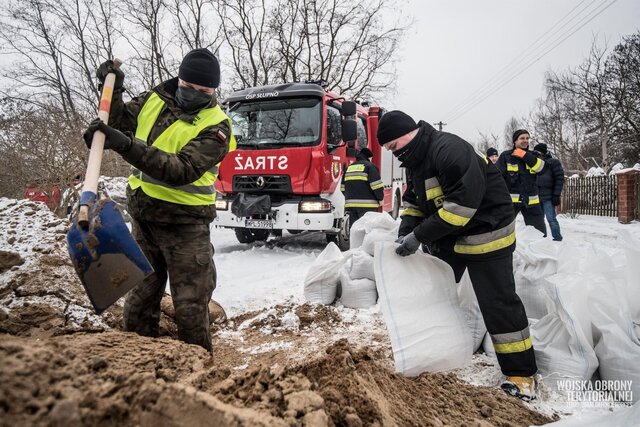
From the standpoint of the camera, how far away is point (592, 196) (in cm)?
1433

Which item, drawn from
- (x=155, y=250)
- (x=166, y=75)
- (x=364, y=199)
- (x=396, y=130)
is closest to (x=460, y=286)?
(x=396, y=130)

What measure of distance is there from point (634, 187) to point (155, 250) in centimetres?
1333

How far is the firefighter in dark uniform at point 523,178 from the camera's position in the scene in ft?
19.0

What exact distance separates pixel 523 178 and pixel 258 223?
4.16 metres

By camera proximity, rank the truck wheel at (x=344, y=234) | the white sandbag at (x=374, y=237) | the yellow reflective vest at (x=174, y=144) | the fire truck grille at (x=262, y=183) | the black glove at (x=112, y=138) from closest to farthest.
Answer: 1. the black glove at (x=112, y=138)
2. the yellow reflective vest at (x=174, y=144)
3. the white sandbag at (x=374, y=237)
4. the fire truck grille at (x=262, y=183)
5. the truck wheel at (x=344, y=234)

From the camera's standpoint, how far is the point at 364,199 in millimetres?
6188

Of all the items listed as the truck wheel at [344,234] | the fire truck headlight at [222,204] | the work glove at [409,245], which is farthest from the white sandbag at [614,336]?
the fire truck headlight at [222,204]

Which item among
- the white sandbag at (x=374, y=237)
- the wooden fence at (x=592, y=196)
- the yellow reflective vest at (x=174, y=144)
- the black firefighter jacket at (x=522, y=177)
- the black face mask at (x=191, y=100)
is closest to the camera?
the yellow reflective vest at (x=174, y=144)

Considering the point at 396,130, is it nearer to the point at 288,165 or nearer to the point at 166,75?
the point at 288,165

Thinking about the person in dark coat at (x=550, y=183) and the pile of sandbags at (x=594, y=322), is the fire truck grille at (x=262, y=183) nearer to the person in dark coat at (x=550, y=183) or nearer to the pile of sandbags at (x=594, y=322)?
the pile of sandbags at (x=594, y=322)

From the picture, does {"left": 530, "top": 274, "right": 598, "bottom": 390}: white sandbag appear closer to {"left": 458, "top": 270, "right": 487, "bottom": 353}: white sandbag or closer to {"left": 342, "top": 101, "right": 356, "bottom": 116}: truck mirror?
{"left": 458, "top": 270, "right": 487, "bottom": 353}: white sandbag

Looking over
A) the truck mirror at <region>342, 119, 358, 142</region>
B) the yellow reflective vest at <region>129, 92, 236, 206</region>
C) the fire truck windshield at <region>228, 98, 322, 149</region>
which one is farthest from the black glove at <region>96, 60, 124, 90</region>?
the truck mirror at <region>342, 119, 358, 142</region>

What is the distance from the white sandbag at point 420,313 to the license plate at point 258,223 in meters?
3.69

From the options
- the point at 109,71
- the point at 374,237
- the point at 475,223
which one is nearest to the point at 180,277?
the point at 109,71
